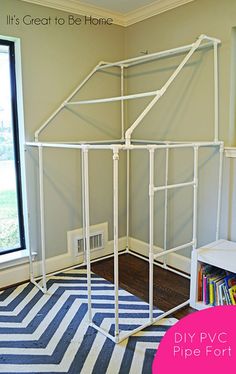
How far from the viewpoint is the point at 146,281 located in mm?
2740

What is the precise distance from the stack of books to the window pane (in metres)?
1.60

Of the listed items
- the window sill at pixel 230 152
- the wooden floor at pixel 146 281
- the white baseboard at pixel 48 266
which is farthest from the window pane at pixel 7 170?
the window sill at pixel 230 152

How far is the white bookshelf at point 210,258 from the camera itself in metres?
2.14

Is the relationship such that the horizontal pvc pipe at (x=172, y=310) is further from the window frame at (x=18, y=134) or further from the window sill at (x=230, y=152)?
the window frame at (x=18, y=134)

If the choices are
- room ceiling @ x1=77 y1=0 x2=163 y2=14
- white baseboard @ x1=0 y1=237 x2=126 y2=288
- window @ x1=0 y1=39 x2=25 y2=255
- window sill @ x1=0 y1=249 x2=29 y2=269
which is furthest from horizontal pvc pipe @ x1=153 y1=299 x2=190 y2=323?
room ceiling @ x1=77 y1=0 x2=163 y2=14

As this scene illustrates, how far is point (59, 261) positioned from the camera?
295 cm

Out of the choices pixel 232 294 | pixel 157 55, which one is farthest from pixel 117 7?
pixel 232 294

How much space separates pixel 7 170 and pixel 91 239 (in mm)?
1039

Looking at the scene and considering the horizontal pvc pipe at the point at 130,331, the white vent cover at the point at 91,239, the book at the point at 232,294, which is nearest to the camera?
the horizontal pvc pipe at the point at 130,331

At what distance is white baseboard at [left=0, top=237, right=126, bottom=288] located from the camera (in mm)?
2650

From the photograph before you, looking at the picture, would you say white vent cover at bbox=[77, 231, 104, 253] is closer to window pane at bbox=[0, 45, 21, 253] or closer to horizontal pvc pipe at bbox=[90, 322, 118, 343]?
window pane at bbox=[0, 45, 21, 253]

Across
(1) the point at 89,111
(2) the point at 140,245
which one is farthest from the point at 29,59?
(2) the point at 140,245

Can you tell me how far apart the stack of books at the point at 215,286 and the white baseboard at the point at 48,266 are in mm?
1220

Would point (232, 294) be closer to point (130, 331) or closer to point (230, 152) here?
point (130, 331)
